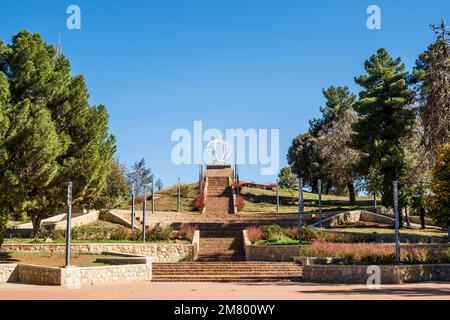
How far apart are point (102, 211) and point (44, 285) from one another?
715 inches

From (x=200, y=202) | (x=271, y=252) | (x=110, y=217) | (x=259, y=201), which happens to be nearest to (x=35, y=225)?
(x=110, y=217)

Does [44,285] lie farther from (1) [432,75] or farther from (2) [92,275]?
(1) [432,75]

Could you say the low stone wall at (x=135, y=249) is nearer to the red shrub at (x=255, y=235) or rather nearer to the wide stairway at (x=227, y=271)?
the wide stairway at (x=227, y=271)

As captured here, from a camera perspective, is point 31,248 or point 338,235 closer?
point 31,248

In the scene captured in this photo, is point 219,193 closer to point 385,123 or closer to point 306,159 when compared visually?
point 306,159

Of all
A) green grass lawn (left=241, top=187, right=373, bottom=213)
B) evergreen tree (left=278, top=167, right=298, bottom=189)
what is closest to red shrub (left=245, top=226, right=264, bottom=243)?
green grass lawn (left=241, top=187, right=373, bottom=213)

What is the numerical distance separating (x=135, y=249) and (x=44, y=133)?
780 cm

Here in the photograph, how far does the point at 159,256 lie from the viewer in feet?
93.8

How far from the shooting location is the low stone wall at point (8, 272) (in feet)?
67.3

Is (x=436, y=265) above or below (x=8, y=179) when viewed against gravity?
below

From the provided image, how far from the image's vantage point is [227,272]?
22797 millimetres

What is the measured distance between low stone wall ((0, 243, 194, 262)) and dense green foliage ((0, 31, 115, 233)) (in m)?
1.99

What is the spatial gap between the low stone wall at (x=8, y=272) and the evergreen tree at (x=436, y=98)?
23.1 meters
